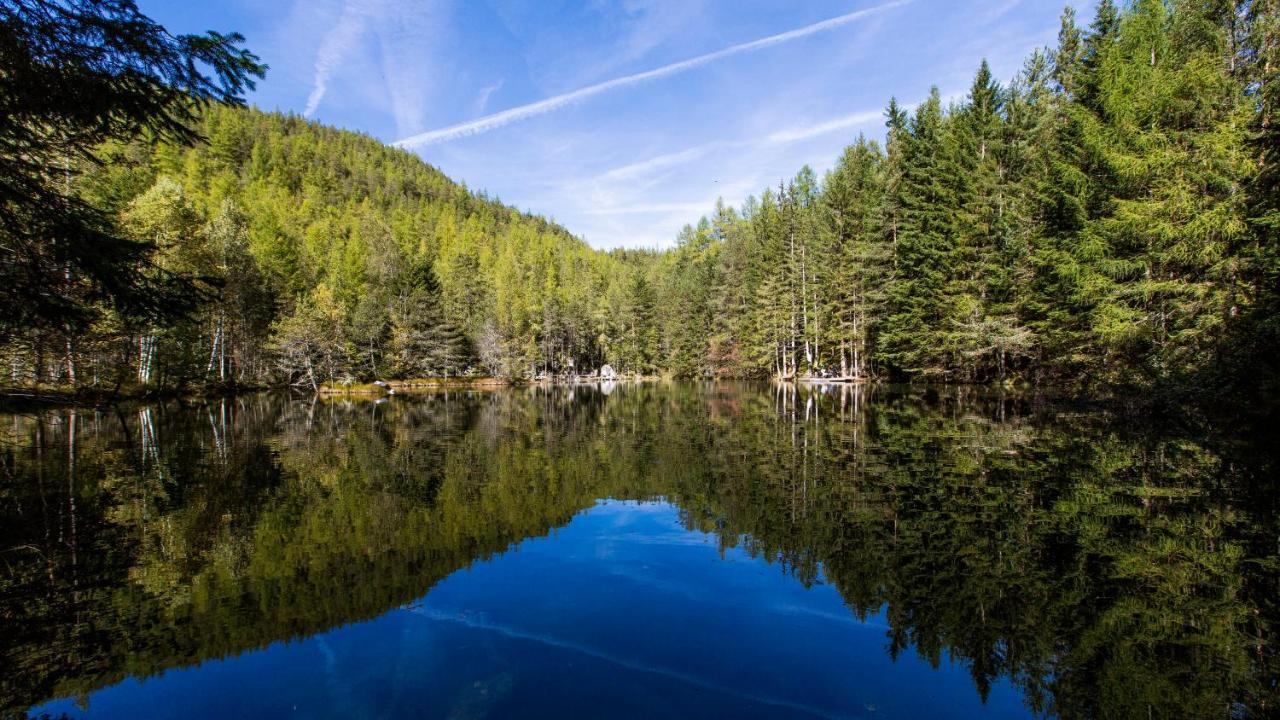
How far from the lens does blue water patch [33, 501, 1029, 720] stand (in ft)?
15.8

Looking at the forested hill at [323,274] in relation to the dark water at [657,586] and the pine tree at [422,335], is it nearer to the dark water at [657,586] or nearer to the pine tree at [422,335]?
the pine tree at [422,335]

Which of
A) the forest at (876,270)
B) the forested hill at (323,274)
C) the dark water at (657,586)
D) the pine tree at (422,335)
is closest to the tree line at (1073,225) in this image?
the forest at (876,270)

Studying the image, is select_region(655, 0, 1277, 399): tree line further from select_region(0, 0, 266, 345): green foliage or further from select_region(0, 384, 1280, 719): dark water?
select_region(0, 0, 266, 345): green foliage

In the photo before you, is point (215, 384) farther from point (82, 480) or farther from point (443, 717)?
point (443, 717)

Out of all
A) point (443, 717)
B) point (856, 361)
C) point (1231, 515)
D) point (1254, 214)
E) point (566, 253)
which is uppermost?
point (566, 253)

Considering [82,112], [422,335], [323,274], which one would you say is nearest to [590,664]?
[82,112]

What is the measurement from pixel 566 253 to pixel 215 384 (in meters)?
90.1

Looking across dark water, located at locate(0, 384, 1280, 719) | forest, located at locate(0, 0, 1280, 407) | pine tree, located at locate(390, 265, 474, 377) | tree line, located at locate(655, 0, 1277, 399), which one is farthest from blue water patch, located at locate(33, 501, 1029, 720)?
pine tree, located at locate(390, 265, 474, 377)

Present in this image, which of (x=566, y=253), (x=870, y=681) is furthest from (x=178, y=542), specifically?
(x=566, y=253)

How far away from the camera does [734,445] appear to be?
56.9 feet

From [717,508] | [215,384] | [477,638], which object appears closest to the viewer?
[477,638]

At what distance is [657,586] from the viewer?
7.54 metres

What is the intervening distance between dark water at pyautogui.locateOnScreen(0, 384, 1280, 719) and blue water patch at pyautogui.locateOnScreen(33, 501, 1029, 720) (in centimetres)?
3

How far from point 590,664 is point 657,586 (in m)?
2.18
